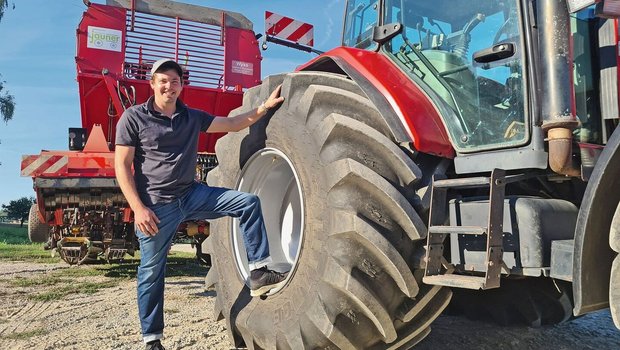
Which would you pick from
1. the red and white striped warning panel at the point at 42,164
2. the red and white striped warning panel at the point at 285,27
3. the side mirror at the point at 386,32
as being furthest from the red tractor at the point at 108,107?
the side mirror at the point at 386,32

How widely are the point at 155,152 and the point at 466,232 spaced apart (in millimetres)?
1759

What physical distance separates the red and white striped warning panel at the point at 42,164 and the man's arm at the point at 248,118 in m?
3.51

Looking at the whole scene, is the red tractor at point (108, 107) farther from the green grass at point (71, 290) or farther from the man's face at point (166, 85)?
the man's face at point (166, 85)

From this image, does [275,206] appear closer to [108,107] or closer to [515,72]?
[515,72]

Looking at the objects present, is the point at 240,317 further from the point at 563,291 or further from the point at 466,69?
the point at 563,291

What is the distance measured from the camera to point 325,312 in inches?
87.5

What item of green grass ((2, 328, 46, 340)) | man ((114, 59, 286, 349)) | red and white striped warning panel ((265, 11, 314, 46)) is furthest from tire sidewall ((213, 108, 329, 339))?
red and white striped warning panel ((265, 11, 314, 46))

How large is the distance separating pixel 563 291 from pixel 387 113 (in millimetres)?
1929

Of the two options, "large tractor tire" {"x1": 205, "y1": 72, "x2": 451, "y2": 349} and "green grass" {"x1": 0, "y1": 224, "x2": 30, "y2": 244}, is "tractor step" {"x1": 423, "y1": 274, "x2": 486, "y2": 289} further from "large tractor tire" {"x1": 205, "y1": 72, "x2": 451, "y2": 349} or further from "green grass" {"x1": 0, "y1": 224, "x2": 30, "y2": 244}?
"green grass" {"x1": 0, "y1": 224, "x2": 30, "y2": 244}

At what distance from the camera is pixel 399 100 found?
2.36 m

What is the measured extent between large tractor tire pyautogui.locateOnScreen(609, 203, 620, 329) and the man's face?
2.27 metres

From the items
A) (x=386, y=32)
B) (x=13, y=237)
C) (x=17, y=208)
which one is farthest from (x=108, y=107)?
(x=17, y=208)

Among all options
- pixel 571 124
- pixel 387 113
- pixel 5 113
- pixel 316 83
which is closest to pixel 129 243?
pixel 316 83

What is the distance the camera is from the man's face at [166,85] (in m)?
2.96
